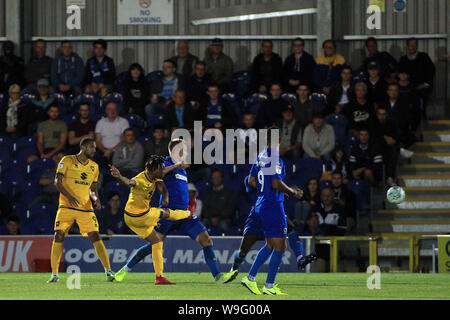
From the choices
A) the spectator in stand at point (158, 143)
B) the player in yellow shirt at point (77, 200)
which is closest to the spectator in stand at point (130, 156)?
the spectator in stand at point (158, 143)

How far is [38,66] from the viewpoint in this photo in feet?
77.6

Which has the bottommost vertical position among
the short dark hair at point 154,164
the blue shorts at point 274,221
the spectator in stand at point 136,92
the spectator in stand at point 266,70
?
the blue shorts at point 274,221

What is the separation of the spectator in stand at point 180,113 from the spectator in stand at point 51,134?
235 centimetres

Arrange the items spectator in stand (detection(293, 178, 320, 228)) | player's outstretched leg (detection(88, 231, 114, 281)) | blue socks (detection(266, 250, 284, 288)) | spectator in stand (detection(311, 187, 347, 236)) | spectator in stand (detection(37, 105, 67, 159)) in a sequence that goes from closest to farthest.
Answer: blue socks (detection(266, 250, 284, 288)) < player's outstretched leg (detection(88, 231, 114, 281)) < spectator in stand (detection(311, 187, 347, 236)) < spectator in stand (detection(293, 178, 320, 228)) < spectator in stand (detection(37, 105, 67, 159))

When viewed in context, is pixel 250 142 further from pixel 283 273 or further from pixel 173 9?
pixel 173 9

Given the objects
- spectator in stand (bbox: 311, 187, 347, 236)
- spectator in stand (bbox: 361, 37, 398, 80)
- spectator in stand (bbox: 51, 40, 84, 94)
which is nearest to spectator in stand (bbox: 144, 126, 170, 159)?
spectator in stand (bbox: 51, 40, 84, 94)

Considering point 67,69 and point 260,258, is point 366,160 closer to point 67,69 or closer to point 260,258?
point 67,69

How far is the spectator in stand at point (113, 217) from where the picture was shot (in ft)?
64.7

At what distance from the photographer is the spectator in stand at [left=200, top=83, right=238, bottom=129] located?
21266 mm

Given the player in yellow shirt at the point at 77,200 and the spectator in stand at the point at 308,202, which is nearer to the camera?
the player in yellow shirt at the point at 77,200

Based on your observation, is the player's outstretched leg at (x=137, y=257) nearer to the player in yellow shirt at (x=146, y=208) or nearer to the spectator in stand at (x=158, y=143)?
the player in yellow shirt at (x=146, y=208)

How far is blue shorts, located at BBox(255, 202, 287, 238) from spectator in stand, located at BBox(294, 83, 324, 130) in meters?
9.31

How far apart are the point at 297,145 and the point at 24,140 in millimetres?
6120

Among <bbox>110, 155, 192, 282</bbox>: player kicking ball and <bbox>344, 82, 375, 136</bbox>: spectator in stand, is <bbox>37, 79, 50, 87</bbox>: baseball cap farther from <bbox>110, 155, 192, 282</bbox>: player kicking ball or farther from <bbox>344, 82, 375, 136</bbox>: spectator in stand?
<bbox>110, 155, 192, 282</bbox>: player kicking ball
